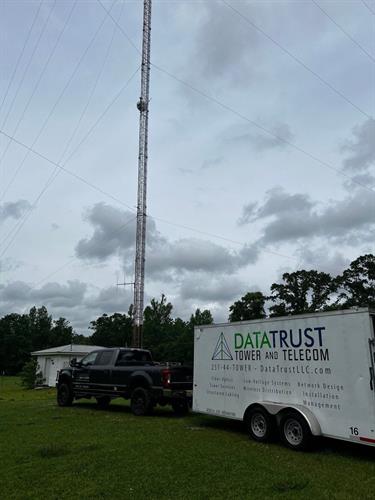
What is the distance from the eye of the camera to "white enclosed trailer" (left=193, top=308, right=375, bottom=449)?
26.3ft

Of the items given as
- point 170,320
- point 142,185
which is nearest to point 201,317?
point 170,320

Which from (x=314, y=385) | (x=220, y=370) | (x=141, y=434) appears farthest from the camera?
(x=220, y=370)

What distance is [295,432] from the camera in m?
8.88

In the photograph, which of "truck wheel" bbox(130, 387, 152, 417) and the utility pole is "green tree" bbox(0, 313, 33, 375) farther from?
"truck wheel" bbox(130, 387, 152, 417)

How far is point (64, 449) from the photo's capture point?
346 inches

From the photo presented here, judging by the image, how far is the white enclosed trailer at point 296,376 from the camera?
8008 mm

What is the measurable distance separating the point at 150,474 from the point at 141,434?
344 cm

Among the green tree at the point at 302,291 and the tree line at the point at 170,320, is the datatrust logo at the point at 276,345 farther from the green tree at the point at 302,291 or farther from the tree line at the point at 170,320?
the green tree at the point at 302,291

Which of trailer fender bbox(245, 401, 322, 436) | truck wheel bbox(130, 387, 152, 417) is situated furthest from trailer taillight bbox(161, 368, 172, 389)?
trailer fender bbox(245, 401, 322, 436)

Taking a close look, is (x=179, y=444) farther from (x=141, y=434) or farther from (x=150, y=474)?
(x=150, y=474)

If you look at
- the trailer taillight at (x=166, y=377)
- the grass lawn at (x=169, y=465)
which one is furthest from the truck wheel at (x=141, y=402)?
the grass lawn at (x=169, y=465)

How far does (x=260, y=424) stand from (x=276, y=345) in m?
1.67

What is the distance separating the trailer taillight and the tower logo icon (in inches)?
88.8

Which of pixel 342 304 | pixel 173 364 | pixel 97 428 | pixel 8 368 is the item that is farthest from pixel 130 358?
pixel 8 368
